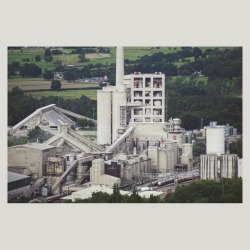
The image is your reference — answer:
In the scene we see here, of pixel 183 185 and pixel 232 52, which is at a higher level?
pixel 232 52

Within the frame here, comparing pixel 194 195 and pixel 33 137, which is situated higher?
pixel 33 137

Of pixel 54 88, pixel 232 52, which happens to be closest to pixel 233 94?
pixel 232 52

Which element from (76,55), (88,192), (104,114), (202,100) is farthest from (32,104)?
(202,100)

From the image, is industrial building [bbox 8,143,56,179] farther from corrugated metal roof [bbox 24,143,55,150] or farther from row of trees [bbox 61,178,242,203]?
row of trees [bbox 61,178,242,203]

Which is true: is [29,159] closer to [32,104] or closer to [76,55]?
[32,104]

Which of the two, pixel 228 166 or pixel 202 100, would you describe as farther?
pixel 202 100

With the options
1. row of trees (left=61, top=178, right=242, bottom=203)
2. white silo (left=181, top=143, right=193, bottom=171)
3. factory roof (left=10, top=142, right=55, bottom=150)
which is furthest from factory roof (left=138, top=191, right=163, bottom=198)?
factory roof (left=10, top=142, right=55, bottom=150)

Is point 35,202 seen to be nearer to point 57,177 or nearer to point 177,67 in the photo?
point 57,177
